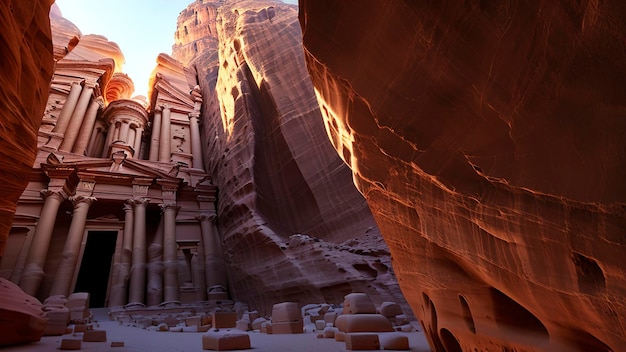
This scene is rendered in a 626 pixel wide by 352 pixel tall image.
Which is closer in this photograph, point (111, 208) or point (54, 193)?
point (54, 193)

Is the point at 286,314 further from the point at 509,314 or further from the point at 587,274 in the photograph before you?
the point at 587,274

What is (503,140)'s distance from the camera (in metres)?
1.87

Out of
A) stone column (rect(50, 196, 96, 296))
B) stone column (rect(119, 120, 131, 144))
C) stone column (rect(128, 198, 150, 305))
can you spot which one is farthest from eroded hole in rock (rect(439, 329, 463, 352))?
stone column (rect(119, 120, 131, 144))

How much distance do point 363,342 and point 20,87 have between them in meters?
6.09

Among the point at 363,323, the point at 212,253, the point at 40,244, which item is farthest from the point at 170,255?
the point at 363,323

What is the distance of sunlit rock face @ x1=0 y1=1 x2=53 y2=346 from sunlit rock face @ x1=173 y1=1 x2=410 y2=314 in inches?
286

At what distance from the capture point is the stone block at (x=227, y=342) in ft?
17.8

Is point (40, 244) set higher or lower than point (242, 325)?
higher

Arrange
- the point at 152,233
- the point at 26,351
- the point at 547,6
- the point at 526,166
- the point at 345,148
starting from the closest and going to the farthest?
the point at 547,6
the point at 526,166
the point at 345,148
the point at 26,351
the point at 152,233

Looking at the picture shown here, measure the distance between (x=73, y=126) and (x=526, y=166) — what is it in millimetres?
28298

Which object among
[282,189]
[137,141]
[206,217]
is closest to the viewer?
[282,189]

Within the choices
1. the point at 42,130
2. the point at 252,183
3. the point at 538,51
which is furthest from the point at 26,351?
the point at 42,130

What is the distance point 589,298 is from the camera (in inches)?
64.4

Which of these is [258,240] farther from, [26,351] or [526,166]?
[526,166]
